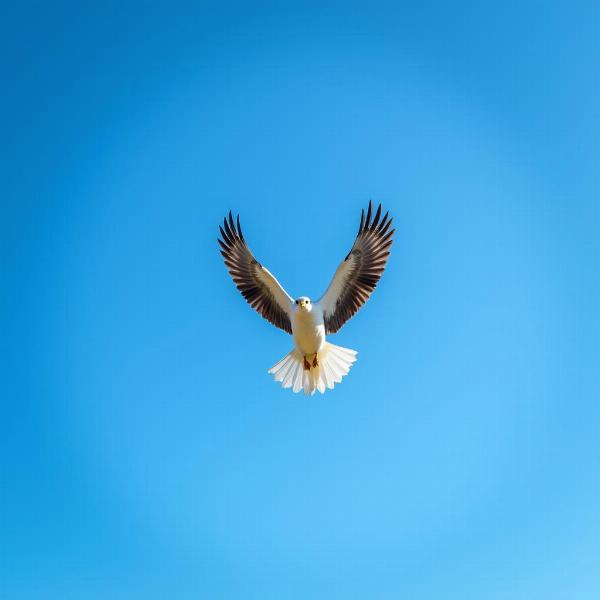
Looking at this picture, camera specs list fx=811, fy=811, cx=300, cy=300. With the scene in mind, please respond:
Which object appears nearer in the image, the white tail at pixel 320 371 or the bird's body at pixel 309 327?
the bird's body at pixel 309 327

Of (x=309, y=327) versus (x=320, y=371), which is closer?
(x=309, y=327)

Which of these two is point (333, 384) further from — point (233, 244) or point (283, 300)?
point (233, 244)

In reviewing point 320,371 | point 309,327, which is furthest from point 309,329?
point 320,371

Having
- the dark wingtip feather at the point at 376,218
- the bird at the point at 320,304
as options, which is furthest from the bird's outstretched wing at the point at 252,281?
the dark wingtip feather at the point at 376,218

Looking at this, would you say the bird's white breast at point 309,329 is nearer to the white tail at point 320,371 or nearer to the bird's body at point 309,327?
the bird's body at point 309,327

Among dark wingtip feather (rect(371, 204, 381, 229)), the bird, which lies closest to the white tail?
the bird

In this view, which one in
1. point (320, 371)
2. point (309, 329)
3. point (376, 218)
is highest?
point (376, 218)

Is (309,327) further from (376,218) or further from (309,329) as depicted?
(376,218)

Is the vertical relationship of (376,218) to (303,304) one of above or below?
above
